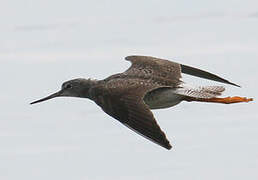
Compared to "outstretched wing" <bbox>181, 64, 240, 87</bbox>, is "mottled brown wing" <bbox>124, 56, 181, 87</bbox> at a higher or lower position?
higher

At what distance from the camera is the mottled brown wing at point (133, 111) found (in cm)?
1425

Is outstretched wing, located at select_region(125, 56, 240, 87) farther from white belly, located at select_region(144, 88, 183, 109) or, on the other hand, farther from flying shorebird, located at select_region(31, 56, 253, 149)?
white belly, located at select_region(144, 88, 183, 109)

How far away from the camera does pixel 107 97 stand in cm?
1576

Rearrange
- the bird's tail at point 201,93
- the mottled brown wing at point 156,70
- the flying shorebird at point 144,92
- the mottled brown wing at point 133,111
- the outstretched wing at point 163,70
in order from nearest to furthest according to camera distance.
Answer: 1. the mottled brown wing at point 133,111
2. the flying shorebird at point 144,92
3. the bird's tail at point 201,93
4. the mottled brown wing at point 156,70
5. the outstretched wing at point 163,70

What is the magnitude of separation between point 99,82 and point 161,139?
3.47 m

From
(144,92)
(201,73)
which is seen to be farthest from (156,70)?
(144,92)

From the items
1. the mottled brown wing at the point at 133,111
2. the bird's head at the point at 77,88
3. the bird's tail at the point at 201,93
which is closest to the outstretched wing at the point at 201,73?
the bird's tail at the point at 201,93

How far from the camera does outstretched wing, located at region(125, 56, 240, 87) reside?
57.0 ft

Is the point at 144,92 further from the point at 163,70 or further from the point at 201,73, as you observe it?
the point at 201,73

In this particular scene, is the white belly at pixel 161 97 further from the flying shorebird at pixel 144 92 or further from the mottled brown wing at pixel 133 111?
the mottled brown wing at pixel 133 111

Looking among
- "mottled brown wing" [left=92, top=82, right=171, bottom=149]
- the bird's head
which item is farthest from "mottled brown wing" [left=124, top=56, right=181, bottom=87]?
"mottled brown wing" [left=92, top=82, right=171, bottom=149]

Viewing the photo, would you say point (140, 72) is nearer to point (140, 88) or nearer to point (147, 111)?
point (140, 88)

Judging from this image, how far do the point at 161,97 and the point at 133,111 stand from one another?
5.56 ft

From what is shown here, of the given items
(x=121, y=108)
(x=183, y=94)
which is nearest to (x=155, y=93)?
(x=183, y=94)
